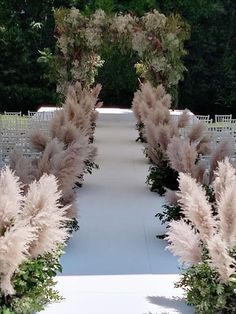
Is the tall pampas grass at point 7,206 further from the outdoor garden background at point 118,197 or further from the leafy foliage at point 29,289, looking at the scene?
the leafy foliage at point 29,289

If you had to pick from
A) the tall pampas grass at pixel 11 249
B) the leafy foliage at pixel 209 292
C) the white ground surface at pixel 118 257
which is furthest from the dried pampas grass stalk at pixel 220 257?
the tall pampas grass at pixel 11 249

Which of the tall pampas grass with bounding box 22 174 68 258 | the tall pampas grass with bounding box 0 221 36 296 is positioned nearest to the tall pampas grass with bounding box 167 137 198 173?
the tall pampas grass with bounding box 22 174 68 258

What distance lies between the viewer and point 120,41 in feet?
50.7

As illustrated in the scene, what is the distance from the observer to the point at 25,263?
410 cm

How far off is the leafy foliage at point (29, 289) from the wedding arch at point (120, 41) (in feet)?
36.7

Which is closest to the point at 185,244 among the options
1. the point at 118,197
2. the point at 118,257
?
the point at 118,257

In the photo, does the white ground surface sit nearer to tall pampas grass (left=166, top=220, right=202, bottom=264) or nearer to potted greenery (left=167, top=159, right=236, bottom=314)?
potted greenery (left=167, top=159, right=236, bottom=314)

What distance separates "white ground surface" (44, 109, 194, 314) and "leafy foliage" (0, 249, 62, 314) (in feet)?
1.19

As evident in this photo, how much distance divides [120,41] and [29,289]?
1184 centimetres

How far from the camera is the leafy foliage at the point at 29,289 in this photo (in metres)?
4.09

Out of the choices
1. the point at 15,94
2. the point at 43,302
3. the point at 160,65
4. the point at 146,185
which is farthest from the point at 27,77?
the point at 43,302

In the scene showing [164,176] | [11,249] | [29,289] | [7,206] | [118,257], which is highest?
[7,206]

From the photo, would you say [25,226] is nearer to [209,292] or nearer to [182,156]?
[209,292]

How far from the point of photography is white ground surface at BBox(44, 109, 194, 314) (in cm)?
474
